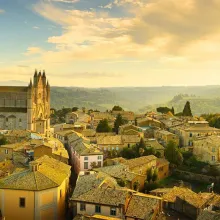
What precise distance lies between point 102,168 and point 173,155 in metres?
16.1

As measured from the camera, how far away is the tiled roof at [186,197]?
119 ft

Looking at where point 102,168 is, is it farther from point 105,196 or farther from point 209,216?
point 209,216

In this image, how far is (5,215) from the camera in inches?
1235

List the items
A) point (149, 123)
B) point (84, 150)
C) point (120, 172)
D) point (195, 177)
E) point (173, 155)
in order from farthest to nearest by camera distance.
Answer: point (149, 123)
point (173, 155)
point (195, 177)
point (84, 150)
point (120, 172)

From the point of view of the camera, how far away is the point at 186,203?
3616cm

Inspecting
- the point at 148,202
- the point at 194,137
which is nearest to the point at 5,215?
the point at 148,202

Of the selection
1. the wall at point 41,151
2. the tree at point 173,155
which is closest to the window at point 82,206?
the wall at point 41,151

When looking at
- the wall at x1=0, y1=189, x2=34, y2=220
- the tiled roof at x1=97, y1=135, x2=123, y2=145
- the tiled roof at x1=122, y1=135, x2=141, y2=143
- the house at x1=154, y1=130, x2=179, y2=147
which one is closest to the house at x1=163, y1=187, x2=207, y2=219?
the wall at x1=0, y1=189, x2=34, y2=220

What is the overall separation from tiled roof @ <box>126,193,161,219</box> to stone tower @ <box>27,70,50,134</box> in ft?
154

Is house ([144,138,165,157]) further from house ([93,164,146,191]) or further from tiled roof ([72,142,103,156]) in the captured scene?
house ([93,164,146,191])

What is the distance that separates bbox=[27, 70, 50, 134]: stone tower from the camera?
246ft

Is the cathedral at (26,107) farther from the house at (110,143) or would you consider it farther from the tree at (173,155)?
the tree at (173,155)

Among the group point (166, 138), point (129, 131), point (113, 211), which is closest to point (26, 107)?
point (129, 131)

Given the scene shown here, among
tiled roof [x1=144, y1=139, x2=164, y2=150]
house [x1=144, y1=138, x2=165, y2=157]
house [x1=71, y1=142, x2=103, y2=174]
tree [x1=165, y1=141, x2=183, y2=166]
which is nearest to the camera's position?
house [x1=71, y1=142, x2=103, y2=174]
